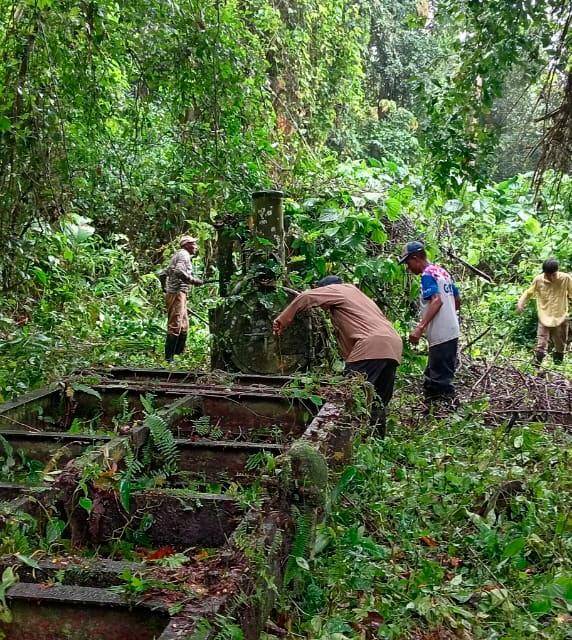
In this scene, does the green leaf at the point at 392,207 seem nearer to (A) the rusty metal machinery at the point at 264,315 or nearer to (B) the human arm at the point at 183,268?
(A) the rusty metal machinery at the point at 264,315

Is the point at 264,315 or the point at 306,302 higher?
the point at 306,302

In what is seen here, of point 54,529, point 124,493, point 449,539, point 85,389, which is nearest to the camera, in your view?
point 54,529

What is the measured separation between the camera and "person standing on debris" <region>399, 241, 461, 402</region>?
684 cm

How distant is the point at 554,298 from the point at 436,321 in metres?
3.66

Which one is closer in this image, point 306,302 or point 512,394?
point 306,302

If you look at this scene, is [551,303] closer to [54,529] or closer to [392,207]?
[392,207]

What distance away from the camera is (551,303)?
9.86 m

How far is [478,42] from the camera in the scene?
562cm

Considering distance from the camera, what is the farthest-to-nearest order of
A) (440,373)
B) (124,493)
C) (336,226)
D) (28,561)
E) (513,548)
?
(336,226), (440,373), (513,548), (124,493), (28,561)

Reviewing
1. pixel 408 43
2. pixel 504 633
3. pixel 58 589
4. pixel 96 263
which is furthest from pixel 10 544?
pixel 408 43

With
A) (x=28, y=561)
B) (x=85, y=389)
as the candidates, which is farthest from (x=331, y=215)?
(x=28, y=561)

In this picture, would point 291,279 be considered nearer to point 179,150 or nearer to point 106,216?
point 179,150

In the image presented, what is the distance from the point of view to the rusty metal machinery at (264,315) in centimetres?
697

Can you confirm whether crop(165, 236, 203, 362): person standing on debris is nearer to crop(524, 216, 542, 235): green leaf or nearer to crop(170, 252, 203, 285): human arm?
crop(170, 252, 203, 285): human arm
